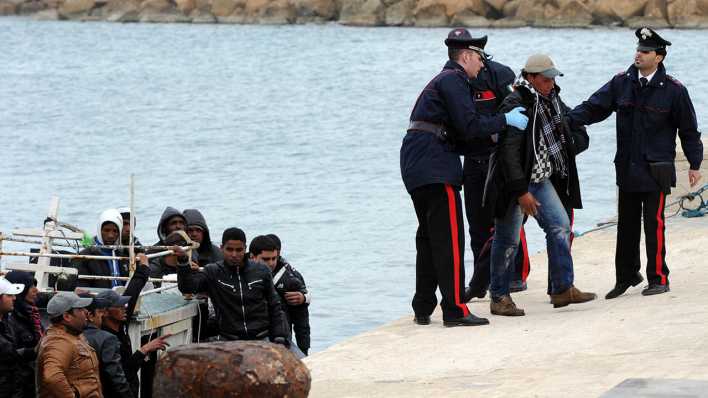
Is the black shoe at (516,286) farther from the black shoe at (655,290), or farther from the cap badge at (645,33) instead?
the cap badge at (645,33)

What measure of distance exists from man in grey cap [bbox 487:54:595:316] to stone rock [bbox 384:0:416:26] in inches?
2768

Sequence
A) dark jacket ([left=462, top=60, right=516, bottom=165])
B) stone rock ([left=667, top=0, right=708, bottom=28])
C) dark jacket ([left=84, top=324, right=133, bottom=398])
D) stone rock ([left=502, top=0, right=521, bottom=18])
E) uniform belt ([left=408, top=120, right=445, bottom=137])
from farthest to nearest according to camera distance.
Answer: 1. stone rock ([left=502, top=0, right=521, bottom=18])
2. stone rock ([left=667, top=0, right=708, bottom=28])
3. dark jacket ([left=462, top=60, right=516, bottom=165])
4. uniform belt ([left=408, top=120, right=445, bottom=137])
5. dark jacket ([left=84, top=324, right=133, bottom=398])

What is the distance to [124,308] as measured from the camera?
8.95 metres

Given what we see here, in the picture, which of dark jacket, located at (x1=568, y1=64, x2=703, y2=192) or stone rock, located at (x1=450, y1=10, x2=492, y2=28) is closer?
dark jacket, located at (x1=568, y1=64, x2=703, y2=192)

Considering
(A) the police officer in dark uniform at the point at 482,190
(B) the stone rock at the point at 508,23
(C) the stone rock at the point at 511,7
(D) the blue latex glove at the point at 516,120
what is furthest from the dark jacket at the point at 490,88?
(C) the stone rock at the point at 511,7

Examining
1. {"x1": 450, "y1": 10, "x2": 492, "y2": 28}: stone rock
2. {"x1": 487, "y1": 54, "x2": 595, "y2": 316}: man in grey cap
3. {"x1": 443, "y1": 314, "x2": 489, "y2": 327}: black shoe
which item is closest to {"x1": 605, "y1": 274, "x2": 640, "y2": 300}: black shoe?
{"x1": 487, "y1": 54, "x2": 595, "y2": 316}: man in grey cap

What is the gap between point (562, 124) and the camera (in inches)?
404

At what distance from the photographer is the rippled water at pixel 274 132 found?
23125mm

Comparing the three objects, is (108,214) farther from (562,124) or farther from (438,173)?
(562,124)

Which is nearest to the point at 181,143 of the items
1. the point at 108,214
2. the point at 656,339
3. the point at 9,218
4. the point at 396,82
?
the point at 9,218

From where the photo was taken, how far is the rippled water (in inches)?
910

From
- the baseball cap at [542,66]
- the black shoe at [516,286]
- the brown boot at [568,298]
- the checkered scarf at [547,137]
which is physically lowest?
the black shoe at [516,286]

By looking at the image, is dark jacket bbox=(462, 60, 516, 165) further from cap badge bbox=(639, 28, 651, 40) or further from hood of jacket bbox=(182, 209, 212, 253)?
hood of jacket bbox=(182, 209, 212, 253)

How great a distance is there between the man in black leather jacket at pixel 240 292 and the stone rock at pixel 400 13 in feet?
233
